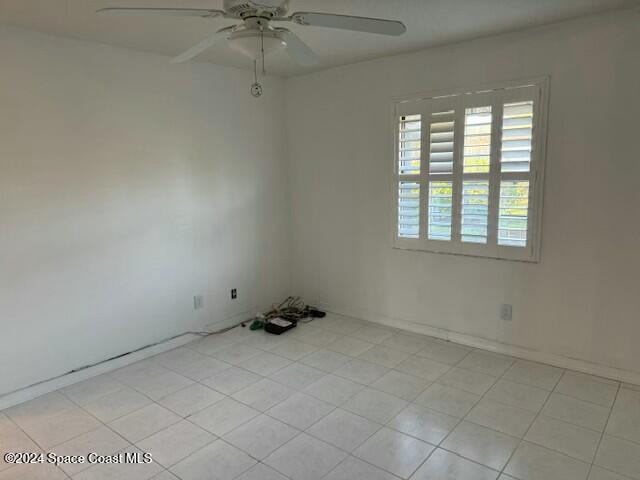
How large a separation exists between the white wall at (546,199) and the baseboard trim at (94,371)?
1381 millimetres

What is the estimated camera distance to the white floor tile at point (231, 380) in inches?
118

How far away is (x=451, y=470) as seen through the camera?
84.8 inches

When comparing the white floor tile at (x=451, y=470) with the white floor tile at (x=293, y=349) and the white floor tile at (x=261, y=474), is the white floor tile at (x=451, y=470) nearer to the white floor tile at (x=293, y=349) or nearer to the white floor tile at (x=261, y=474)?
the white floor tile at (x=261, y=474)

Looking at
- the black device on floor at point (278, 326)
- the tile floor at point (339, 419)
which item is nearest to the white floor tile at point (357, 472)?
the tile floor at point (339, 419)

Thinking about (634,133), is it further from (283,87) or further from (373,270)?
(283,87)

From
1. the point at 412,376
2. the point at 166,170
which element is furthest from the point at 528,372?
the point at 166,170

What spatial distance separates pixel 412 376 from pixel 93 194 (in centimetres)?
258

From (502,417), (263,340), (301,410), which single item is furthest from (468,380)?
(263,340)

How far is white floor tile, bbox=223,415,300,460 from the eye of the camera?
2328 millimetres

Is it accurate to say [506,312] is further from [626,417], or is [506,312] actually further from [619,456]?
[619,456]

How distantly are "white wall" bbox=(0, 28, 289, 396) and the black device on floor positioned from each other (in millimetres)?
415

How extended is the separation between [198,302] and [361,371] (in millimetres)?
1577

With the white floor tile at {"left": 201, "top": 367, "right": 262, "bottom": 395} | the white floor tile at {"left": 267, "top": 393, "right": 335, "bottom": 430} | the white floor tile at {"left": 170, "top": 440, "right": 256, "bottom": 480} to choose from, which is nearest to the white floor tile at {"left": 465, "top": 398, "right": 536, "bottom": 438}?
the white floor tile at {"left": 267, "top": 393, "right": 335, "bottom": 430}

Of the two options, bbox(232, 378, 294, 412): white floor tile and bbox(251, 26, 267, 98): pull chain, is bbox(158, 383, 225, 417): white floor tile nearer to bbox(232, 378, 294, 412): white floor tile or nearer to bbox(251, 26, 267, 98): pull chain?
bbox(232, 378, 294, 412): white floor tile
